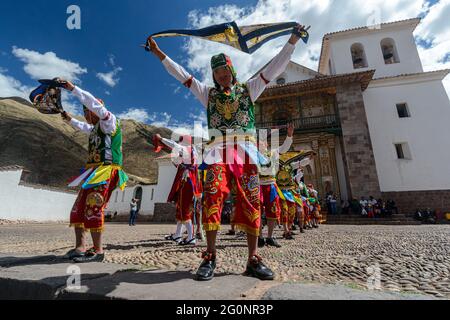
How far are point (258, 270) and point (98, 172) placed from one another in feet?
6.62

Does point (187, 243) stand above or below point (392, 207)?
below

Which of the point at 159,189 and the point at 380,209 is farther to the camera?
the point at 159,189

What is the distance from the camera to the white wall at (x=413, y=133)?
16125mm

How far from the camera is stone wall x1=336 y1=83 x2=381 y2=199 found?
15406mm

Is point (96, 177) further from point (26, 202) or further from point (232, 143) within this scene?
point (26, 202)

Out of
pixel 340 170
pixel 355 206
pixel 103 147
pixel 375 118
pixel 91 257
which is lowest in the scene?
pixel 91 257

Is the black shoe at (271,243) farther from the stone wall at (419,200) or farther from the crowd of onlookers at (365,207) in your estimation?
the stone wall at (419,200)

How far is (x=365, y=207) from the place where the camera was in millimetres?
14219

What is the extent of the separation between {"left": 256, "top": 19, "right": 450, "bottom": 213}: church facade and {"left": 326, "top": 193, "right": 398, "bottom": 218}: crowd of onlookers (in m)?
0.68

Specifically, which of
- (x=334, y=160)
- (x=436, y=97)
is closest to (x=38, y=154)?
(x=334, y=160)

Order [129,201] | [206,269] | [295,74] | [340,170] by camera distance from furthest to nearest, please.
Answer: [129,201] < [295,74] < [340,170] < [206,269]

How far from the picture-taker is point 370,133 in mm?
17703

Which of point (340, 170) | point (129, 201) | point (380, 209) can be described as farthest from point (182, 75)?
point (129, 201)
